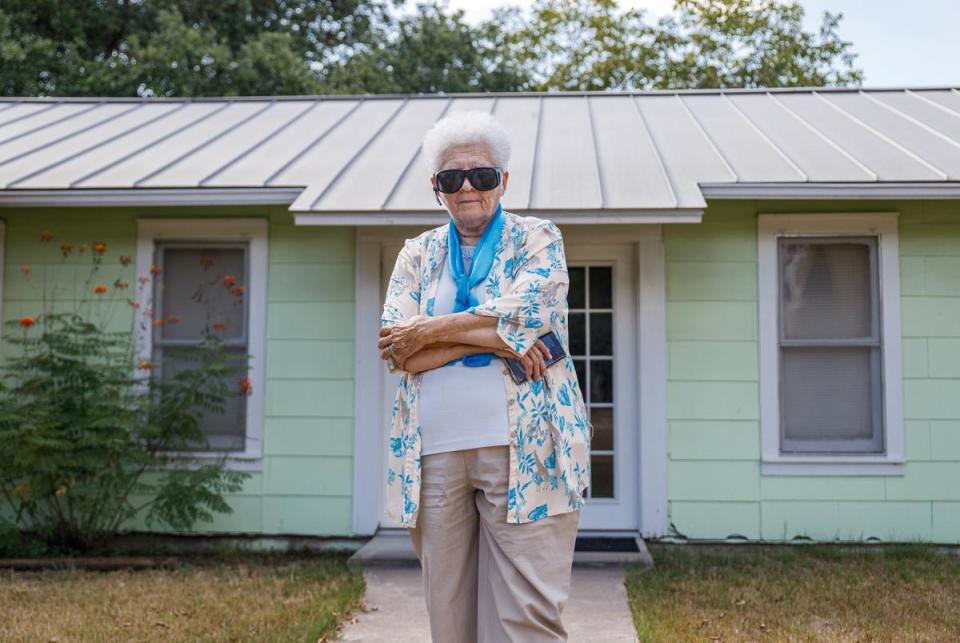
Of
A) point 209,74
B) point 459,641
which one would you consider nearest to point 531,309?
point 459,641

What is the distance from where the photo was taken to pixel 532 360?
2.46 m

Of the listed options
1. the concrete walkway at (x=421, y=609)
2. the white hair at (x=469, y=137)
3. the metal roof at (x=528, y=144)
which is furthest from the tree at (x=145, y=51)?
the white hair at (x=469, y=137)

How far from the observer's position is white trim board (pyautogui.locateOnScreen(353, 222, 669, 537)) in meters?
5.67

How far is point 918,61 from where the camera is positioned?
1739cm

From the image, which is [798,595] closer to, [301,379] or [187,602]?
[187,602]

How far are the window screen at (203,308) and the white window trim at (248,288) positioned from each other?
0.24 feet

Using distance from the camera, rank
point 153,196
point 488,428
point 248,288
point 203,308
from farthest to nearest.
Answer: point 203,308, point 248,288, point 153,196, point 488,428

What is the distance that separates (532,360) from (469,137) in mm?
675

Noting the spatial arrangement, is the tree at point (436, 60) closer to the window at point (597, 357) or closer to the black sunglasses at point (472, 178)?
the window at point (597, 357)

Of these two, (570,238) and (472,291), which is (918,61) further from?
(472,291)

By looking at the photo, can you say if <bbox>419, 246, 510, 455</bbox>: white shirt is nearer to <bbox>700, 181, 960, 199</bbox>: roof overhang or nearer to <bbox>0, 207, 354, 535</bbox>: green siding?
<bbox>700, 181, 960, 199</bbox>: roof overhang

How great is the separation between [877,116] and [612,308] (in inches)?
107

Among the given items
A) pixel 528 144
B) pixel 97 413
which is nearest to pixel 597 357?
pixel 528 144

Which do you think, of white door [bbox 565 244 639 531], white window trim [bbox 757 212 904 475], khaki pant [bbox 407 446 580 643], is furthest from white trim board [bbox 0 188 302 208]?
khaki pant [bbox 407 446 580 643]
